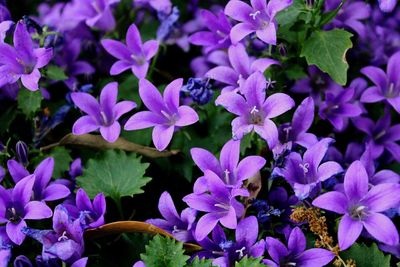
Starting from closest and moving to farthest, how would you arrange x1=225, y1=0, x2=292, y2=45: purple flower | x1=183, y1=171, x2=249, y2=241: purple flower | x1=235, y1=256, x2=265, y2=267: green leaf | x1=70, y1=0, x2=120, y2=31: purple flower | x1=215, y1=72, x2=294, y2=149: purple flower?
x1=235, y1=256, x2=265, y2=267: green leaf < x1=183, y1=171, x2=249, y2=241: purple flower < x1=215, y1=72, x2=294, y2=149: purple flower < x1=225, y1=0, x2=292, y2=45: purple flower < x1=70, y1=0, x2=120, y2=31: purple flower

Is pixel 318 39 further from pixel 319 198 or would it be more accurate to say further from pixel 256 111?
pixel 319 198

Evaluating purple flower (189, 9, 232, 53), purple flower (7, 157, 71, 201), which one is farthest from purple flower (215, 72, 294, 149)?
purple flower (7, 157, 71, 201)

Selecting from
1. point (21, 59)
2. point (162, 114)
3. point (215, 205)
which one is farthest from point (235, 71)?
point (21, 59)

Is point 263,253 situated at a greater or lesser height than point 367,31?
lesser

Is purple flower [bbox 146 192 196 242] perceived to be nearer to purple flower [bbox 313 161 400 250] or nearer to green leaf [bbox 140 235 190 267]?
green leaf [bbox 140 235 190 267]

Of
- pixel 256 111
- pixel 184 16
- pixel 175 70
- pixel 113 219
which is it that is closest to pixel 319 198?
pixel 256 111
